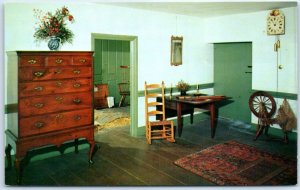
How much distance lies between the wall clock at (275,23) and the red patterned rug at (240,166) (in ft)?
8.44

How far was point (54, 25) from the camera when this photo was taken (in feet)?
15.6

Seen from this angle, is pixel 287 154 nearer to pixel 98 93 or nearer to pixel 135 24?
pixel 135 24

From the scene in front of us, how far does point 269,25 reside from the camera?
625 centimetres

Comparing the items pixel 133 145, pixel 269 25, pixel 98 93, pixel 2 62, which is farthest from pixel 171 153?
pixel 98 93

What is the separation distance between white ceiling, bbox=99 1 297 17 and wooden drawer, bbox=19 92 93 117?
212cm

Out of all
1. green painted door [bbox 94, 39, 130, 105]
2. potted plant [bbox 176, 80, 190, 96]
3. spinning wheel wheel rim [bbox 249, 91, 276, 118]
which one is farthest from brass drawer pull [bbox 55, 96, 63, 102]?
green painted door [bbox 94, 39, 130, 105]

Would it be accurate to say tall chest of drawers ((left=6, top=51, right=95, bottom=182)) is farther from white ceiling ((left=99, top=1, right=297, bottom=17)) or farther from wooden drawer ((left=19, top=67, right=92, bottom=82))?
white ceiling ((left=99, top=1, right=297, bottom=17))

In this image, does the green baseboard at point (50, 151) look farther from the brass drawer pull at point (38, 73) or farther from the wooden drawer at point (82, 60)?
the wooden drawer at point (82, 60)

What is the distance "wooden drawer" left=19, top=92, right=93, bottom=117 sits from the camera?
154 inches

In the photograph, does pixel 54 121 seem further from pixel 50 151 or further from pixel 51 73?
pixel 50 151

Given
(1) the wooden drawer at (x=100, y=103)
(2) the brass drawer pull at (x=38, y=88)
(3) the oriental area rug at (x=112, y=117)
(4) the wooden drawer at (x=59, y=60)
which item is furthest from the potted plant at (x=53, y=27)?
(1) the wooden drawer at (x=100, y=103)

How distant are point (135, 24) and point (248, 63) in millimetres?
3061

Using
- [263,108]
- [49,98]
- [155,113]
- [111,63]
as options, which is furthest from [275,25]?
[111,63]

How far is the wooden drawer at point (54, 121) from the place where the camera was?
3938mm
